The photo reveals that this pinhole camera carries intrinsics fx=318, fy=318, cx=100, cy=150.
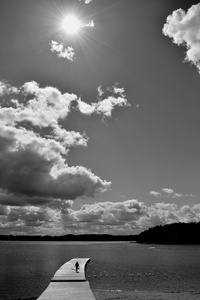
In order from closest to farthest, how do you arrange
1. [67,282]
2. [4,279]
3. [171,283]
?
[67,282] → [171,283] → [4,279]

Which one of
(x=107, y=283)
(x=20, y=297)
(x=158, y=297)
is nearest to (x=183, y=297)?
(x=158, y=297)

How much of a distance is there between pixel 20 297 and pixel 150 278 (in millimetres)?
24809

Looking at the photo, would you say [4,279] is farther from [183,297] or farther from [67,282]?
[183,297]

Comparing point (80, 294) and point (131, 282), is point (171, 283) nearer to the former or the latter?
point (131, 282)

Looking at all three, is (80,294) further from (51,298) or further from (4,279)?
(4,279)

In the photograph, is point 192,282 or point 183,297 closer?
point 183,297

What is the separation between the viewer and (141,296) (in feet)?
123

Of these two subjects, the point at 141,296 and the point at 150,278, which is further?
the point at 150,278

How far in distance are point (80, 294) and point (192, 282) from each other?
24.3 metres

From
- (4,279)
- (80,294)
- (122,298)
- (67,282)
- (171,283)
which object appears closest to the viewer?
(80,294)

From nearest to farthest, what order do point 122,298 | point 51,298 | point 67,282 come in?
point 51,298, point 122,298, point 67,282

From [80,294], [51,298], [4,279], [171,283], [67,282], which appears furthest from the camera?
[4,279]

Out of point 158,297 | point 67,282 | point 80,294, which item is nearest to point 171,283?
point 158,297

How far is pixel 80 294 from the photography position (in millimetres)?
33219
